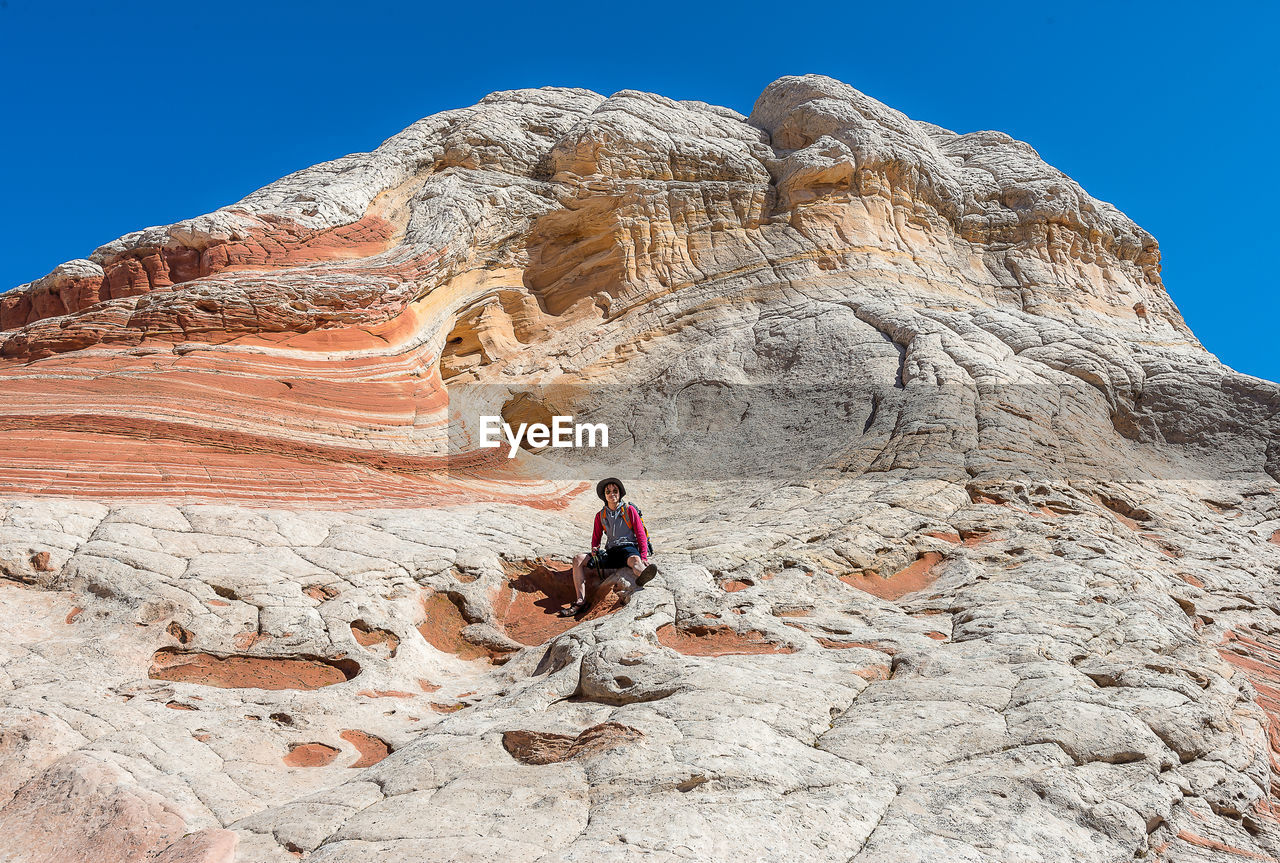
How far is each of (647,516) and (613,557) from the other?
303cm

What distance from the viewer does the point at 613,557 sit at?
8.11 m

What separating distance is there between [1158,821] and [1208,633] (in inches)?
151

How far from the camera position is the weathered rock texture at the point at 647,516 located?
432 centimetres

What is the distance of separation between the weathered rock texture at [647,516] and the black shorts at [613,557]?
0.47 meters

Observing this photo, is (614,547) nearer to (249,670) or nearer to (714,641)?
(714,641)

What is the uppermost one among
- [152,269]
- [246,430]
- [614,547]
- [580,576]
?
[152,269]

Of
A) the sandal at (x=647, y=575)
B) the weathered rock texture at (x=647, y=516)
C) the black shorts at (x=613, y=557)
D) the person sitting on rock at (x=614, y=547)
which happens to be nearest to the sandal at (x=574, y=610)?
the person sitting on rock at (x=614, y=547)

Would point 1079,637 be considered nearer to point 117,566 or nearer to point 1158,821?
point 1158,821

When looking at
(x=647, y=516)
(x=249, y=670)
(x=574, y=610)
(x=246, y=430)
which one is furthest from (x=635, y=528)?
(x=246, y=430)

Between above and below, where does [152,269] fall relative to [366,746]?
above

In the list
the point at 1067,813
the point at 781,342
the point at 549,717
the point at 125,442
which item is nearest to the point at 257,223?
the point at 125,442

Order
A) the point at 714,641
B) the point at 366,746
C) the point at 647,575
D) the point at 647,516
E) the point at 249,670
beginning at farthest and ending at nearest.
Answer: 1. the point at 647,516
2. the point at 647,575
3. the point at 714,641
4. the point at 249,670
5. the point at 366,746

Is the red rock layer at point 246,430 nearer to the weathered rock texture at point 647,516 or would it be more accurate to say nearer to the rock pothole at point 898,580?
the weathered rock texture at point 647,516

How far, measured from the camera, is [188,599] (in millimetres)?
6715
